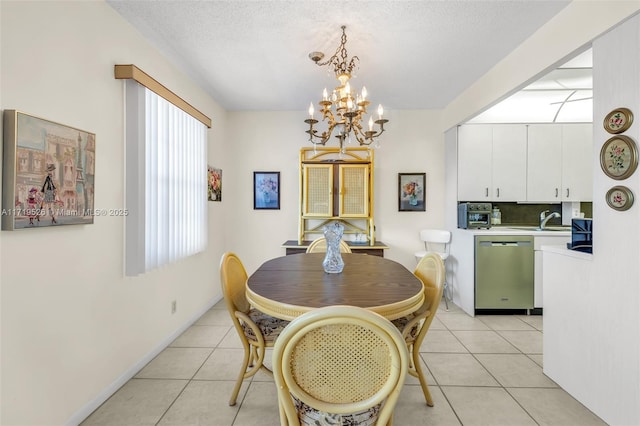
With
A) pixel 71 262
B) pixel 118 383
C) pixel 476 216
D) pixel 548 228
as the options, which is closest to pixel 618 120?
pixel 476 216

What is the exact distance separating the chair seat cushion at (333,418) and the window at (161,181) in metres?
1.71

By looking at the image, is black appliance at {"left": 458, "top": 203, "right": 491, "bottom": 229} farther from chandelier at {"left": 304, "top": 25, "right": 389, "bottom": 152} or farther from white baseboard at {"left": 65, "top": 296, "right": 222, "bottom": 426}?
white baseboard at {"left": 65, "top": 296, "right": 222, "bottom": 426}

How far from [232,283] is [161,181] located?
1.24m

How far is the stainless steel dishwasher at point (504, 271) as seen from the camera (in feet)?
11.4

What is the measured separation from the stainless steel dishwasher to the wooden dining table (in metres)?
1.74

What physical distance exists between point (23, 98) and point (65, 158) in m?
0.33

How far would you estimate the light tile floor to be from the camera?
1.82m

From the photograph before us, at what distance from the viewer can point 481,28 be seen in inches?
90.6

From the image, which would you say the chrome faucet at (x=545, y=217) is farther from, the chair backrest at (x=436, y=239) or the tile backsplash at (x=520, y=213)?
the chair backrest at (x=436, y=239)

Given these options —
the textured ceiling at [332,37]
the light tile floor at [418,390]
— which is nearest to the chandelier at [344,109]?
the textured ceiling at [332,37]

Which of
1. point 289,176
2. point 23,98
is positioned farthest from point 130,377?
point 289,176

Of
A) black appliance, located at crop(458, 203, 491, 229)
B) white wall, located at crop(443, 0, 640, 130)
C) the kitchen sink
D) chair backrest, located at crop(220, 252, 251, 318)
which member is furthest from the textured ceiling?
the kitchen sink

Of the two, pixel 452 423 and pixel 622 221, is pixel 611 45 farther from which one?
pixel 452 423

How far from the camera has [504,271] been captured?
3.50 metres
